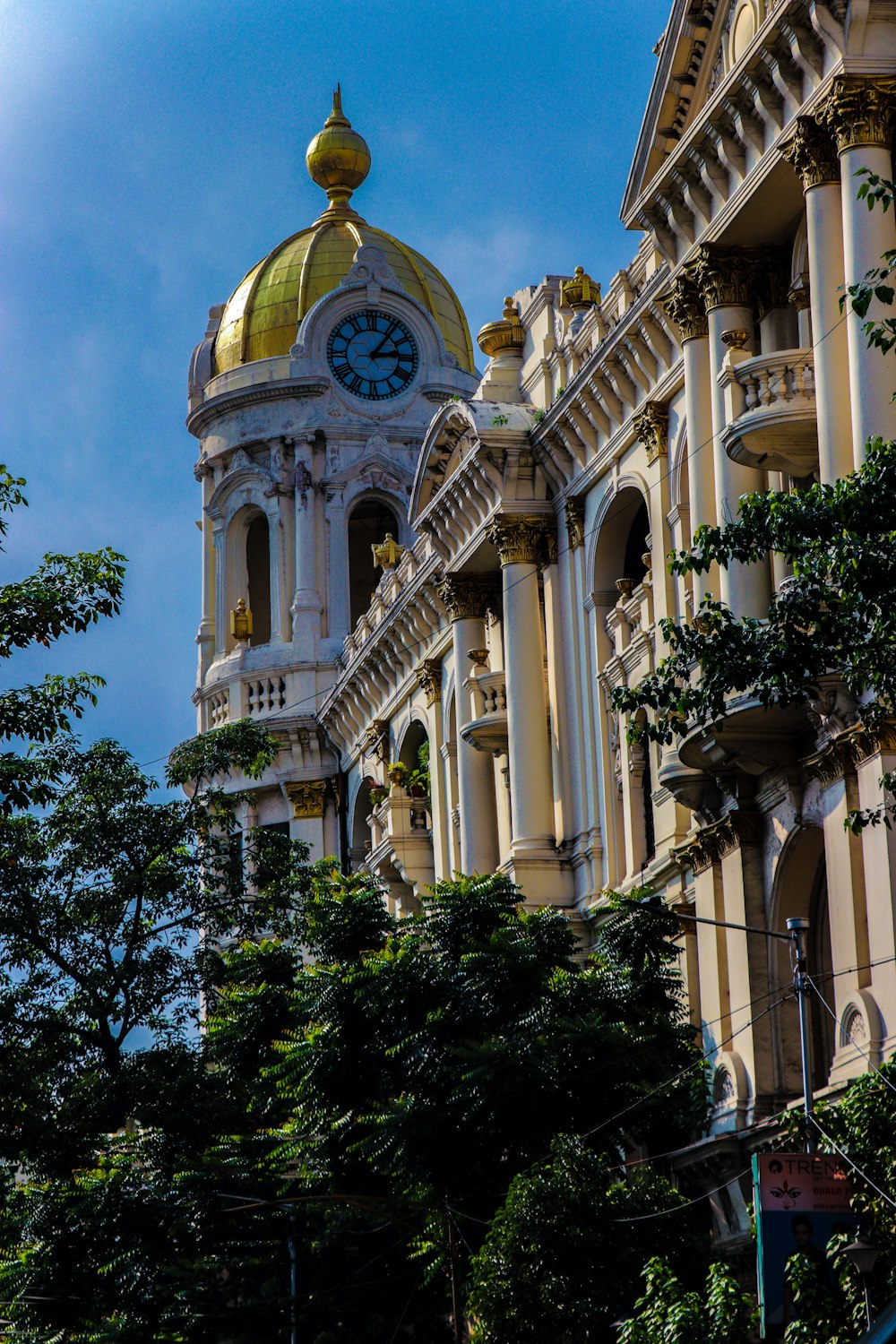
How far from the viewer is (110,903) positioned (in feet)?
124

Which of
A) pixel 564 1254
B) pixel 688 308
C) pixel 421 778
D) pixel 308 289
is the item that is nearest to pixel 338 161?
pixel 308 289

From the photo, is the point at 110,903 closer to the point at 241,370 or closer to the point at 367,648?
the point at 367,648

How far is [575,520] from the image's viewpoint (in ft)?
131

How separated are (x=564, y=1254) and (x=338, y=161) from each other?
45769 mm

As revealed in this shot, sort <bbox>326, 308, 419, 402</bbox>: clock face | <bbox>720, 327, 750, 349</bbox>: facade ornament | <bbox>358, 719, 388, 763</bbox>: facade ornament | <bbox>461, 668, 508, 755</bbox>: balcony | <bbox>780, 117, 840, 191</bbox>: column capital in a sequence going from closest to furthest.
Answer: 1. <bbox>780, 117, 840, 191</bbox>: column capital
2. <bbox>720, 327, 750, 349</bbox>: facade ornament
3. <bbox>461, 668, 508, 755</bbox>: balcony
4. <bbox>358, 719, 388, 763</bbox>: facade ornament
5. <bbox>326, 308, 419, 402</bbox>: clock face

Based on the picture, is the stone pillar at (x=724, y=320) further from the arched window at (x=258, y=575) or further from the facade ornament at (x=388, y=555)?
the arched window at (x=258, y=575)

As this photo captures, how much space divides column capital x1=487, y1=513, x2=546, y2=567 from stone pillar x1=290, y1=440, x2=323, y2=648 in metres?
18.5

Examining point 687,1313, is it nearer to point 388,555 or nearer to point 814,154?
point 814,154

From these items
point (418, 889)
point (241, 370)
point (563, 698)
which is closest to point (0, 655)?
point (563, 698)

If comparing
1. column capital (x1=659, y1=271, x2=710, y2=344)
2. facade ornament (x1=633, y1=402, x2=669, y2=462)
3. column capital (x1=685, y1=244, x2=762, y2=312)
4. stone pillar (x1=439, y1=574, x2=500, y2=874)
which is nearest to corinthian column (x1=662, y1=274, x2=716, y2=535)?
column capital (x1=659, y1=271, x2=710, y2=344)

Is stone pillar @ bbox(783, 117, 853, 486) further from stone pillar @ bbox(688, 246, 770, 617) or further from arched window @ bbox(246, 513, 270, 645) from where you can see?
arched window @ bbox(246, 513, 270, 645)

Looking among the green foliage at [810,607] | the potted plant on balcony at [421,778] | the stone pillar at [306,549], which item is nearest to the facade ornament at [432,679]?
the potted plant on balcony at [421,778]

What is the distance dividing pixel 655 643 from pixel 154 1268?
36.4 feet

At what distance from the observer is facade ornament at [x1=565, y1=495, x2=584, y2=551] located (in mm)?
39750
